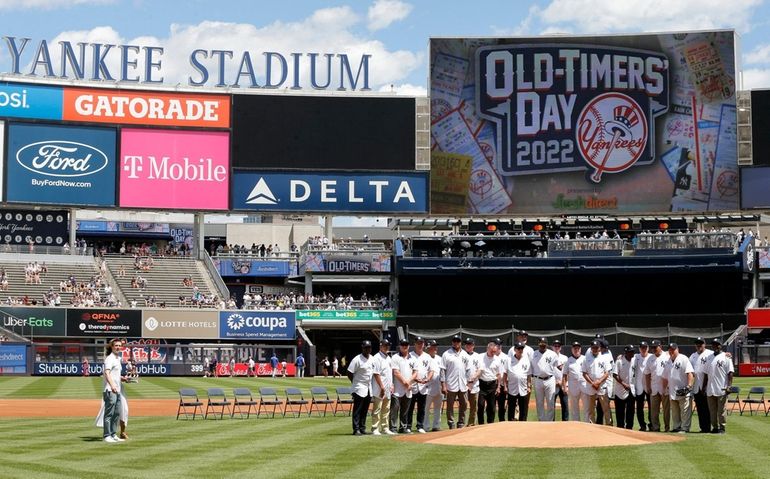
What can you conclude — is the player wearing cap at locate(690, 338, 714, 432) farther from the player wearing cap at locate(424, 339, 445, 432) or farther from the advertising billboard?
the advertising billboard

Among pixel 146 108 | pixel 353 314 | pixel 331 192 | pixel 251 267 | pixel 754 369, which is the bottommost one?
pixel 754 369

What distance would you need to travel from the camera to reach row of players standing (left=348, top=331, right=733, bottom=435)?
23.0 metres

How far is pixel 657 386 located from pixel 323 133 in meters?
41.8

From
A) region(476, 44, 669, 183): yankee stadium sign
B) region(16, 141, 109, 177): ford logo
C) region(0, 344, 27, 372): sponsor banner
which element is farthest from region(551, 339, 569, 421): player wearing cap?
region(16, 141, 109, 177): ford logo

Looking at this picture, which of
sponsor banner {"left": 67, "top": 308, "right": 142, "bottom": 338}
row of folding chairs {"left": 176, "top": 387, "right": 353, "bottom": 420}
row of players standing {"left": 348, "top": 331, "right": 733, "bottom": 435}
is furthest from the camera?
→ sponsor banner {"left": 67, "top": 308, "right": 142, "bottom": 338}

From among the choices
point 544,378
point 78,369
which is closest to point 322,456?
point 544,378

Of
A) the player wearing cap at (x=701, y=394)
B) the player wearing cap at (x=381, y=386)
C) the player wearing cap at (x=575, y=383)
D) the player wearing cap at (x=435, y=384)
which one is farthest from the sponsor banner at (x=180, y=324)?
the player wearing cap at (x=701, y=394)

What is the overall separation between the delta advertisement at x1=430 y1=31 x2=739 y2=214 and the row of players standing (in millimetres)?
40145

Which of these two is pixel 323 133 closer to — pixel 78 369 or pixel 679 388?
pixel 78 369

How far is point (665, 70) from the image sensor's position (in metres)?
63.8

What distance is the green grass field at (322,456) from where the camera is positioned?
1592 centimetres

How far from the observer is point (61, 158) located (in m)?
61.8

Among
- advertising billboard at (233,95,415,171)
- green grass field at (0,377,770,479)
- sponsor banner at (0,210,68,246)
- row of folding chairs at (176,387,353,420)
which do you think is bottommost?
row of folding chairs at (176,387,353,420)

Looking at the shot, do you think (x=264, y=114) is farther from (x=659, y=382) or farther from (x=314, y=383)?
(x=659, y=382)
